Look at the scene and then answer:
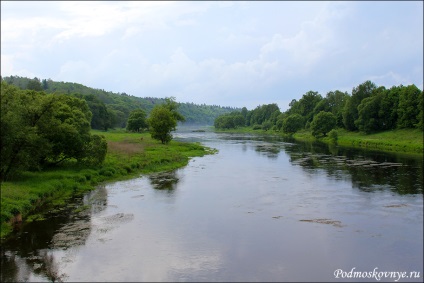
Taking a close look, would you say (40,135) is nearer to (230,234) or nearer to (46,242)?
(46,242)

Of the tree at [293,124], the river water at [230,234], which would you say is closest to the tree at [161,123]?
the river water at [230,234]

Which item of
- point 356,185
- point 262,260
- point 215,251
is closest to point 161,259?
point 215,251

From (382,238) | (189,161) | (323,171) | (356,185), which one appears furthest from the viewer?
(189,161)

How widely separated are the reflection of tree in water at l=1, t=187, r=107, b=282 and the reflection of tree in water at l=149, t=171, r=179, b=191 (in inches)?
353

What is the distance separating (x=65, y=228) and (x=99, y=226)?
225 centimetres

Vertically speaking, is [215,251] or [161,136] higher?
[161,136]

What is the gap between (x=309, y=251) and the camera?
73.9ft

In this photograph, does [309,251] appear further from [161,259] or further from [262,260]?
[161,259]

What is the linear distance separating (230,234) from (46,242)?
11629mm

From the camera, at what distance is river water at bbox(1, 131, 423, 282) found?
65.5ft

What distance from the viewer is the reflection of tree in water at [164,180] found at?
4120 centimetres

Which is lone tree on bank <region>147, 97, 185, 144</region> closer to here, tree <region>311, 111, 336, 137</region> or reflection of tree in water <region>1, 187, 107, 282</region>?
reflection of tree in water <region>1, 187, 107, 282</region>

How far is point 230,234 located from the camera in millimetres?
25750

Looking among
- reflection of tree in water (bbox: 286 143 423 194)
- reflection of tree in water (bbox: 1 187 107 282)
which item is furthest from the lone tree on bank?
reflection of tree in water (bbox: 1 187 107 282)
